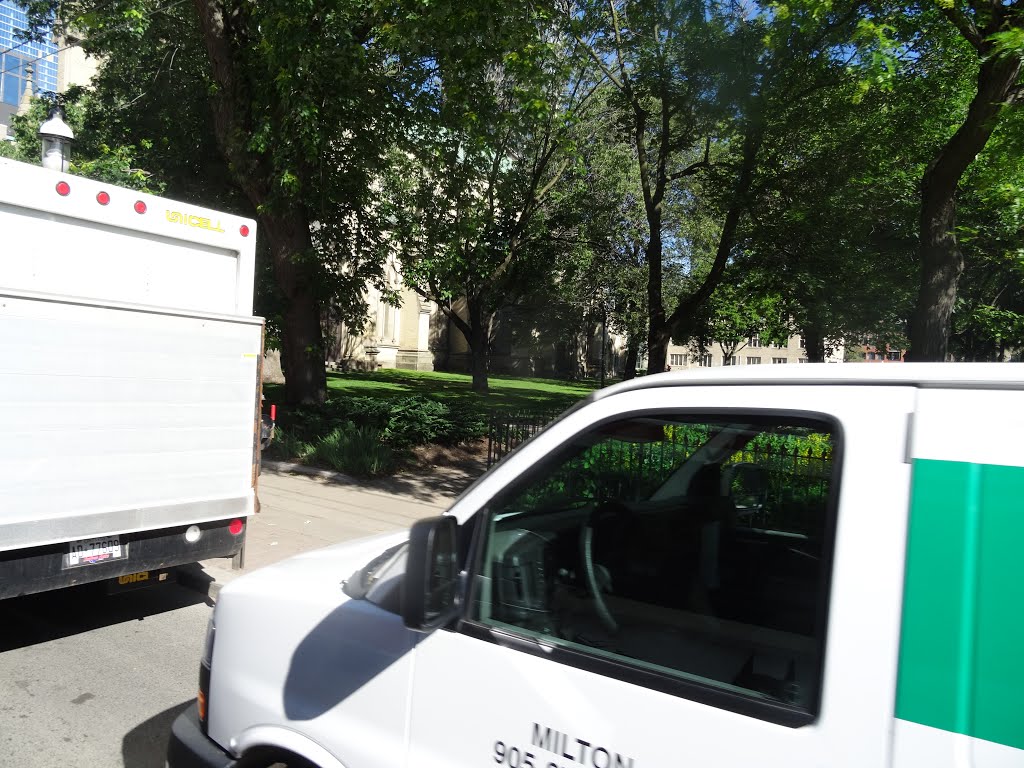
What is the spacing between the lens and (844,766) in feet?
5.15

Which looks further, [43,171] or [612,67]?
[612,67]

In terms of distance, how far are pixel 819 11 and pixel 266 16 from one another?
7268 mm

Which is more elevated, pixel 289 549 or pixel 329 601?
pixel 329 601

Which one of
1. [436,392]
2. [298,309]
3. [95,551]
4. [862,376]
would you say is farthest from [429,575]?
[436,392]

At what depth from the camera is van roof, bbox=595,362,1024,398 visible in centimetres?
160

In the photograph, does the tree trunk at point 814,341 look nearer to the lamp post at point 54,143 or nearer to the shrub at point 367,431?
the shrub at point 367,431

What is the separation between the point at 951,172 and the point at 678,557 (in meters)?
9.37

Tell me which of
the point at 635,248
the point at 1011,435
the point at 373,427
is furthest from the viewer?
the point at 635,248

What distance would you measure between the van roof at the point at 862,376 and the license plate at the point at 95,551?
15.3ft

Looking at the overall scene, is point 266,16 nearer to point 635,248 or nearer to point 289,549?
point 289,549

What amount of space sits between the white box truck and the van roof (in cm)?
440

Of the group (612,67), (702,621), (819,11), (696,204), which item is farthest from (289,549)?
(696,204)

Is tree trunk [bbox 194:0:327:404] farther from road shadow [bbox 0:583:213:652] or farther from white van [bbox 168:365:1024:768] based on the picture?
white van [bbox 168:365:1024:768]

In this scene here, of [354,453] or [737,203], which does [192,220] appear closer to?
[354,453]
